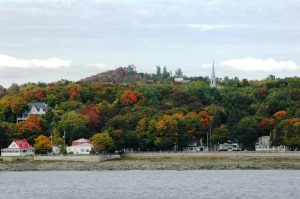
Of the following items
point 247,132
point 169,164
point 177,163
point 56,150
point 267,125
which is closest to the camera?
point 169,164

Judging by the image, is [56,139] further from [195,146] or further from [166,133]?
[195,146]

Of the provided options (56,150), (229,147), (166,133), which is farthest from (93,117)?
(229,147)

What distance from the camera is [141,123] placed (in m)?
108

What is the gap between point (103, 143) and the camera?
102 meters

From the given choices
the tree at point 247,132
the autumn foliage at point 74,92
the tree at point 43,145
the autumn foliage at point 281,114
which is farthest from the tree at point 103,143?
the autumn foliage at point 74,92

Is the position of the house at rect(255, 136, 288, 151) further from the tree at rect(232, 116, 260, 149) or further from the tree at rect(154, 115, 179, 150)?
the tree at rect(154, 115, 179, 150)

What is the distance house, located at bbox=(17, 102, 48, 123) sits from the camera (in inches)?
4892

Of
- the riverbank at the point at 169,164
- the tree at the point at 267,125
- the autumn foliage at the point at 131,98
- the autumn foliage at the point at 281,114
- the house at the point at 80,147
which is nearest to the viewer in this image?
the riverbank at the point at 169,164

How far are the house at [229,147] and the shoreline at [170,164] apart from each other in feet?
40.8

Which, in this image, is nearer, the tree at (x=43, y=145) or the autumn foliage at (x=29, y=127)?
the tree at (x=43, y=145)

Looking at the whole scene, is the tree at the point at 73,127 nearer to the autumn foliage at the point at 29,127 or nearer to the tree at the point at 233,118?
the autumn foliage at the point at 29,127

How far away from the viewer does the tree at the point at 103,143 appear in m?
102

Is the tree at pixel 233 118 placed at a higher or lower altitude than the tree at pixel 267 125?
higher

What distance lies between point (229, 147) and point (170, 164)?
21.2 m
